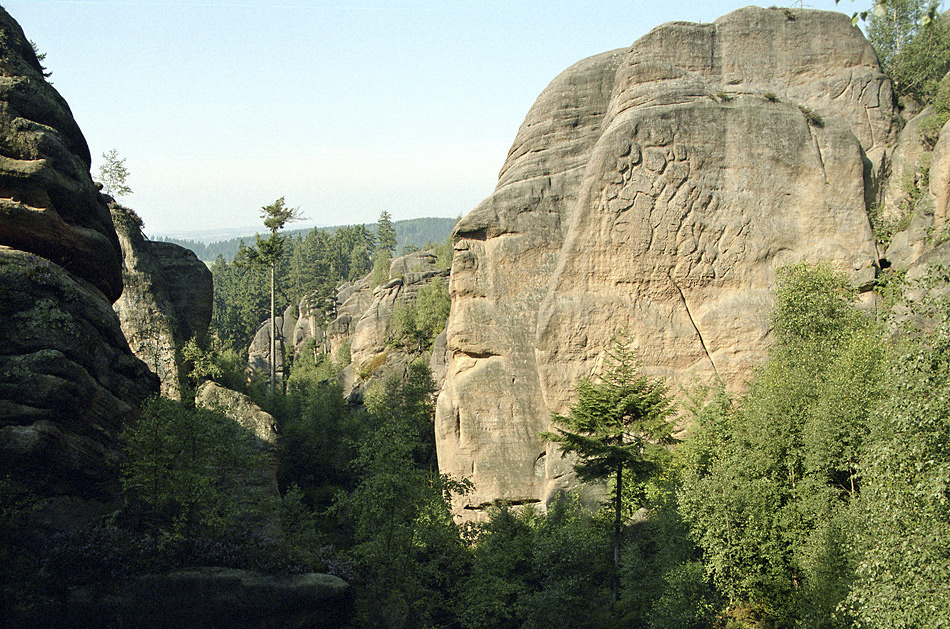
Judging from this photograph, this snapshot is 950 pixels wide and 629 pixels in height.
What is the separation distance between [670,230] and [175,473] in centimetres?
2191

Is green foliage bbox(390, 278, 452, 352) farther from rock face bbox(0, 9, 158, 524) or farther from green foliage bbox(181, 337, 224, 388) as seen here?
rock face bbox(0, 9, 158, 524)

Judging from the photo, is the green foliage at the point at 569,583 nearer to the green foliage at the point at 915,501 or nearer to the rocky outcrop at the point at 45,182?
the green foliage at the point at 915,501

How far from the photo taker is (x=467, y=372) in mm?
32625

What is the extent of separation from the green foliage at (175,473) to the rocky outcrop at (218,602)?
138cm

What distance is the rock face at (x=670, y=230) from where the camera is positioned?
30.1 meters

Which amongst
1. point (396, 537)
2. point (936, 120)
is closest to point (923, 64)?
point (936, 120)

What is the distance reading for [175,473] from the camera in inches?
736

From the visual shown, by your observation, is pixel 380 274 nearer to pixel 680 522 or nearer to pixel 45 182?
pixel 45 182

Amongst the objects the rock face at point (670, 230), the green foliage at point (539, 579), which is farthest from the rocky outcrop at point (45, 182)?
the rock face at point (670, 230)

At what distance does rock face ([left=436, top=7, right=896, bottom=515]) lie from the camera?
98.6 ft

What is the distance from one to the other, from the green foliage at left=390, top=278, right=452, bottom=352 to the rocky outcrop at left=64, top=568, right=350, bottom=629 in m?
33.2

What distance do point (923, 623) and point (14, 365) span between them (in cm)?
2068

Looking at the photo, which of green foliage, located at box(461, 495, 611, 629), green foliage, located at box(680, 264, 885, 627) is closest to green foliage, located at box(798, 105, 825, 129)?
green foliage, located at box(680, 264, 885, 627)

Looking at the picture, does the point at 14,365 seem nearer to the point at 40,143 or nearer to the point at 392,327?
the point at 40,143
